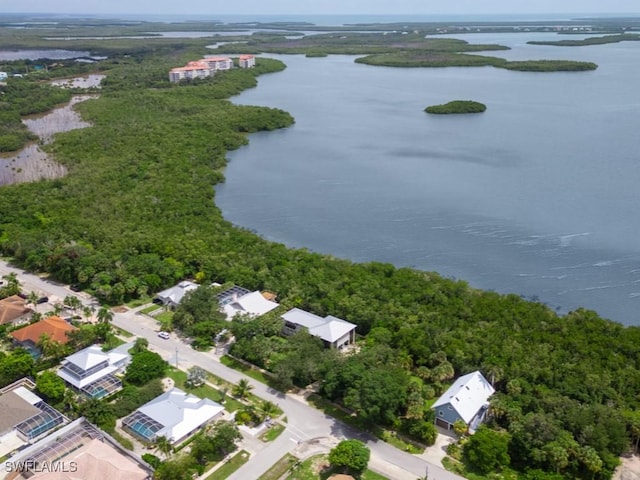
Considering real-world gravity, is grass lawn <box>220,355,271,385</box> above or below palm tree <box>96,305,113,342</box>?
below

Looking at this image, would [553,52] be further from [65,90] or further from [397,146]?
[65,90]

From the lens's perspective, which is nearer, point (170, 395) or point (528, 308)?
point (170, 395)

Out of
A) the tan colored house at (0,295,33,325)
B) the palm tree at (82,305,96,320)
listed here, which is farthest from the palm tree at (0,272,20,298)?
the palm tree at (82,305,96,320)

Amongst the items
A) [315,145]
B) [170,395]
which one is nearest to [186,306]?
[170,395]

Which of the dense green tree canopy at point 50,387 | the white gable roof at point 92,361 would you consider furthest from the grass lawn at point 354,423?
the dense green tree canopy at point 50,387

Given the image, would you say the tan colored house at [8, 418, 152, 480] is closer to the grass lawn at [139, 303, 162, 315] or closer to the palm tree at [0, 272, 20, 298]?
the grass lawn at [139, 303, 162, 315]
